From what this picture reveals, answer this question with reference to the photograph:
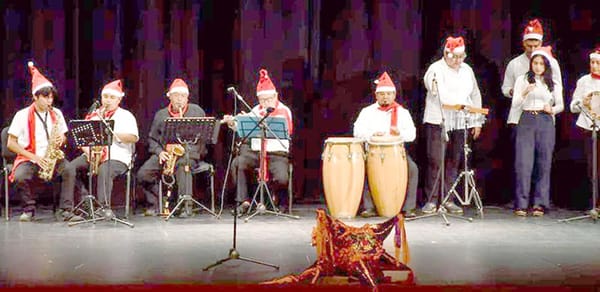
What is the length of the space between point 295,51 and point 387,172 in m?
1.89

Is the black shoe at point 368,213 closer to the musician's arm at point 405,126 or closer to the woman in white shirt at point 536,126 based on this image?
the musician's arm at point 405,126

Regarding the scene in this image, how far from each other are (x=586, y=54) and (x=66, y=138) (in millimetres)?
5833

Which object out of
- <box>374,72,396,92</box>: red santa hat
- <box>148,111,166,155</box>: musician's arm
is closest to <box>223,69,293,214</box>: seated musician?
<box>148,111,166,155</box>: musician's arm

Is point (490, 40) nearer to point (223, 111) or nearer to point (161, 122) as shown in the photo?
point (223, 111)

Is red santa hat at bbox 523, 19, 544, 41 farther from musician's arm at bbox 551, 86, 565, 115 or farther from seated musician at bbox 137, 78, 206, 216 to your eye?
seated musician at bbox 137, 78, 206, 216

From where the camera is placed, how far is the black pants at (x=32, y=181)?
27.0 ft

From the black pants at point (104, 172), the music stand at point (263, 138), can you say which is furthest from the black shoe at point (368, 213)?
the black pants at point (104, 172)

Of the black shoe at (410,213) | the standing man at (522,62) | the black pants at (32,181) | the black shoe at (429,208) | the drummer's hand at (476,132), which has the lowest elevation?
the black shoe at (410,213)

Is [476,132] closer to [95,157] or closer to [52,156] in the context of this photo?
[95,157]

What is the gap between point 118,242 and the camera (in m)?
6.74

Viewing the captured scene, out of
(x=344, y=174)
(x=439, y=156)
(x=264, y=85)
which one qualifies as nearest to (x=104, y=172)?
(x=264, y=85)

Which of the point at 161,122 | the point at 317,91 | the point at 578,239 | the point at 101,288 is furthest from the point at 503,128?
the point at 101,288

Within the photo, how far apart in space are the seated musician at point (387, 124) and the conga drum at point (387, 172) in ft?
0.56

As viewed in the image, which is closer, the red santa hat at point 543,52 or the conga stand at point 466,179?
the conga stand at point 466,179
